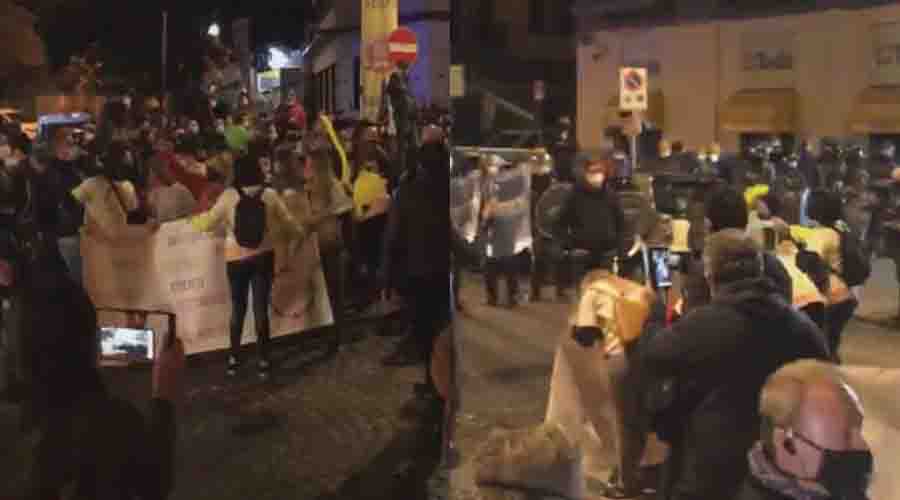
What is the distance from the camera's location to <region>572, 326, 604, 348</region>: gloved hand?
256 cm

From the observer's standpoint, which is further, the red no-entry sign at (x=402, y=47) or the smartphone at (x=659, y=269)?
the red no-entry sign at (x=402, y=47)

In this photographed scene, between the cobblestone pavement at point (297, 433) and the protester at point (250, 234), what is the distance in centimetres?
33

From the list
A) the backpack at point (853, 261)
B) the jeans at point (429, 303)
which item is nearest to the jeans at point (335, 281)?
the jeans at point (429, 303)

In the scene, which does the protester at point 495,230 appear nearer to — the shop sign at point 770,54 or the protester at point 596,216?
the protester at point 596,216

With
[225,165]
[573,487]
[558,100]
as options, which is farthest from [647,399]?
[225,165]

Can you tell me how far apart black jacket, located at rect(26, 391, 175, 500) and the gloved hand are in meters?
2.23

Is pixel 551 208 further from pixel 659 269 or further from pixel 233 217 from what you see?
pixel 233 217

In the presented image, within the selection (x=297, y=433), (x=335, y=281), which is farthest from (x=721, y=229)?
(x=335, y=281)

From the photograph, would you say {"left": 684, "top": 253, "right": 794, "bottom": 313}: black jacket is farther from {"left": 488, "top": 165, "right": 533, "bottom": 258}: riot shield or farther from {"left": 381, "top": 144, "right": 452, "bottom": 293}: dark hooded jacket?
{"left": 381, "top": 144, "right": 452, "bottom": 293}: dark hooded jacket

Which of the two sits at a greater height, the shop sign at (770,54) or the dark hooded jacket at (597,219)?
the shop sign at (770,54)

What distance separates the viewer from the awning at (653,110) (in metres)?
2.49

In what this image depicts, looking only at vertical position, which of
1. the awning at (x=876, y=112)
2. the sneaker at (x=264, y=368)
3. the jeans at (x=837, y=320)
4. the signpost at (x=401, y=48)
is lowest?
the sneaker at (x=264, y=368)

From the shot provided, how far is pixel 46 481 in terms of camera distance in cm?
460

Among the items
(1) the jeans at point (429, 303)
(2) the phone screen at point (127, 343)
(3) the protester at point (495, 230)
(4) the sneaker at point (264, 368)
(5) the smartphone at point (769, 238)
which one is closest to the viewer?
(5) the smartphone at point (769, 238)
